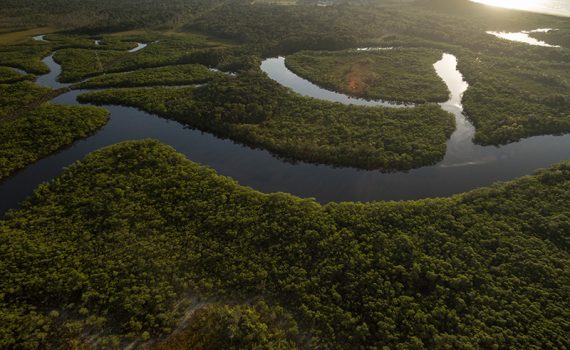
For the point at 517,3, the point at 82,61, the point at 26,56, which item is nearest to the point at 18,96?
the point at 82,61

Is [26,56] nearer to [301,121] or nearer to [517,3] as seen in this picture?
[301,121]

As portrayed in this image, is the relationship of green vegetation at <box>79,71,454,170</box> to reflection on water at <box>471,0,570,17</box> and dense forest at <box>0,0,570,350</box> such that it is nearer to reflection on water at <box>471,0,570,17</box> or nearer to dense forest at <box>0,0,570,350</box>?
dense forest at <box>0,0,570,350</box>

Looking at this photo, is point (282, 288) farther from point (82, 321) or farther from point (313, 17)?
point (313, 17)

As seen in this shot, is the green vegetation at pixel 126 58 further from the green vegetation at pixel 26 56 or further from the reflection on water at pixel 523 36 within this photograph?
the reflection on water at pixel 523 36

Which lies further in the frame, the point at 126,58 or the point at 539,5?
the point at 539,5

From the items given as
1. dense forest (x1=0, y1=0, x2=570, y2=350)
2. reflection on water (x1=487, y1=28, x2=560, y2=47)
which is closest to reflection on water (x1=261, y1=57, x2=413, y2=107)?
dense forest (x1=0, y1=0, x2=570, y2=350)

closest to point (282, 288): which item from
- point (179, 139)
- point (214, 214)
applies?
point (214, 214)
